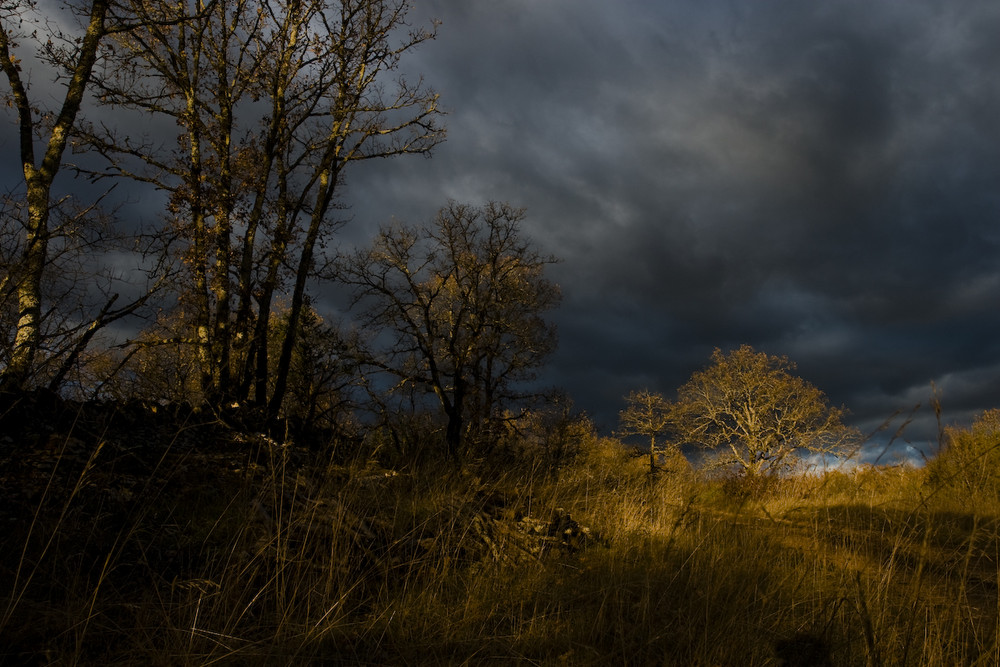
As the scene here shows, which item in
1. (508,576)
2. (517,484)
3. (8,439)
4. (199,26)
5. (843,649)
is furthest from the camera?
(199,26)

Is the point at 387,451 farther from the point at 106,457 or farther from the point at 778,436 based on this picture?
the point at 778,436

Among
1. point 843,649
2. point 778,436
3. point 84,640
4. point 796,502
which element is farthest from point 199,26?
point 778,436

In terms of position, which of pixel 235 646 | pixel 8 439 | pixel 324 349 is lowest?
pixel 235 646

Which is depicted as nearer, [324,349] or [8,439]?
[8,439]

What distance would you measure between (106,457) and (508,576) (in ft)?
11.8

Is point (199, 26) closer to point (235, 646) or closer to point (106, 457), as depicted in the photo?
point (106, 457)

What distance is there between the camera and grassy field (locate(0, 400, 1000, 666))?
2.77 meters

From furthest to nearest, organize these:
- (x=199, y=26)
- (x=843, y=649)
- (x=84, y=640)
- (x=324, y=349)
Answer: (x=324, y=349), (x=199, y=26), (x=843, y=649), (x=84, y=640)

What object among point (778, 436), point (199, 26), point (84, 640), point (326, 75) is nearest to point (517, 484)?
point (84, 640)

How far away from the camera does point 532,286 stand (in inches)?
951

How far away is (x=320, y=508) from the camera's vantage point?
4195 mm

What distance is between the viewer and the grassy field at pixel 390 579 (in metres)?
2.77

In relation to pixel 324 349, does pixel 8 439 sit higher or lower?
lower

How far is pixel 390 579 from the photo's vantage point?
152 inches
